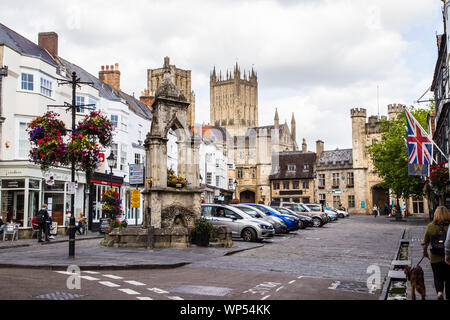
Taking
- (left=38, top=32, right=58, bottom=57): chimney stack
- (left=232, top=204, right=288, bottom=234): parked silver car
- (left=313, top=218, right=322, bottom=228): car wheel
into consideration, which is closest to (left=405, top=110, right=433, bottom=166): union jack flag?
(left=232, top=204, right=288, bottom=234): parked silver car

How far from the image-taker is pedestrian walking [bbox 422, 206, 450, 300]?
7.26m

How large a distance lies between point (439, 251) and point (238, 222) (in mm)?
13777

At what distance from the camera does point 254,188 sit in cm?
8056

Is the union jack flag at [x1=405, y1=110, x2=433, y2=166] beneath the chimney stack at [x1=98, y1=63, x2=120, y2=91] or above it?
beneath

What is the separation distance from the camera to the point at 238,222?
A: 817 inches

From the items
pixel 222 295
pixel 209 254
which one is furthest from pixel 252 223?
pixel 222 295

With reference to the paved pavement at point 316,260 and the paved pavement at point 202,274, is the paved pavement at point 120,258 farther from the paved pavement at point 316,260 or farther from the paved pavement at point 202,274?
the paved pavement at point 316,260

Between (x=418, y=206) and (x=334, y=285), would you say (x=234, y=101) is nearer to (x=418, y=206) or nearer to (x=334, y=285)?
(x=418, y=206)

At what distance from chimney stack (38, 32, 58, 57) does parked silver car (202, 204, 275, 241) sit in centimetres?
2037

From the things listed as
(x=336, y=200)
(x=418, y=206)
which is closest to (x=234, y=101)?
(x=336, y=200)

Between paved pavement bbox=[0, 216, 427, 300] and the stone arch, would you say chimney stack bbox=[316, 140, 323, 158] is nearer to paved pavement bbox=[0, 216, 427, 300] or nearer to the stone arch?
paved pavement bbox=[0, 216, 427, 300]

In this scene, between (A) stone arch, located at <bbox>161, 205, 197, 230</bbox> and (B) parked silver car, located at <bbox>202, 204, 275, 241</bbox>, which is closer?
(A) stone arch, located at <bbox>161, 205, 197, 230</bbox>

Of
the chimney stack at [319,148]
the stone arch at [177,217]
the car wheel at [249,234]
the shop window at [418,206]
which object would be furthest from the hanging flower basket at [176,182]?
the chimney stack at [319,148]
